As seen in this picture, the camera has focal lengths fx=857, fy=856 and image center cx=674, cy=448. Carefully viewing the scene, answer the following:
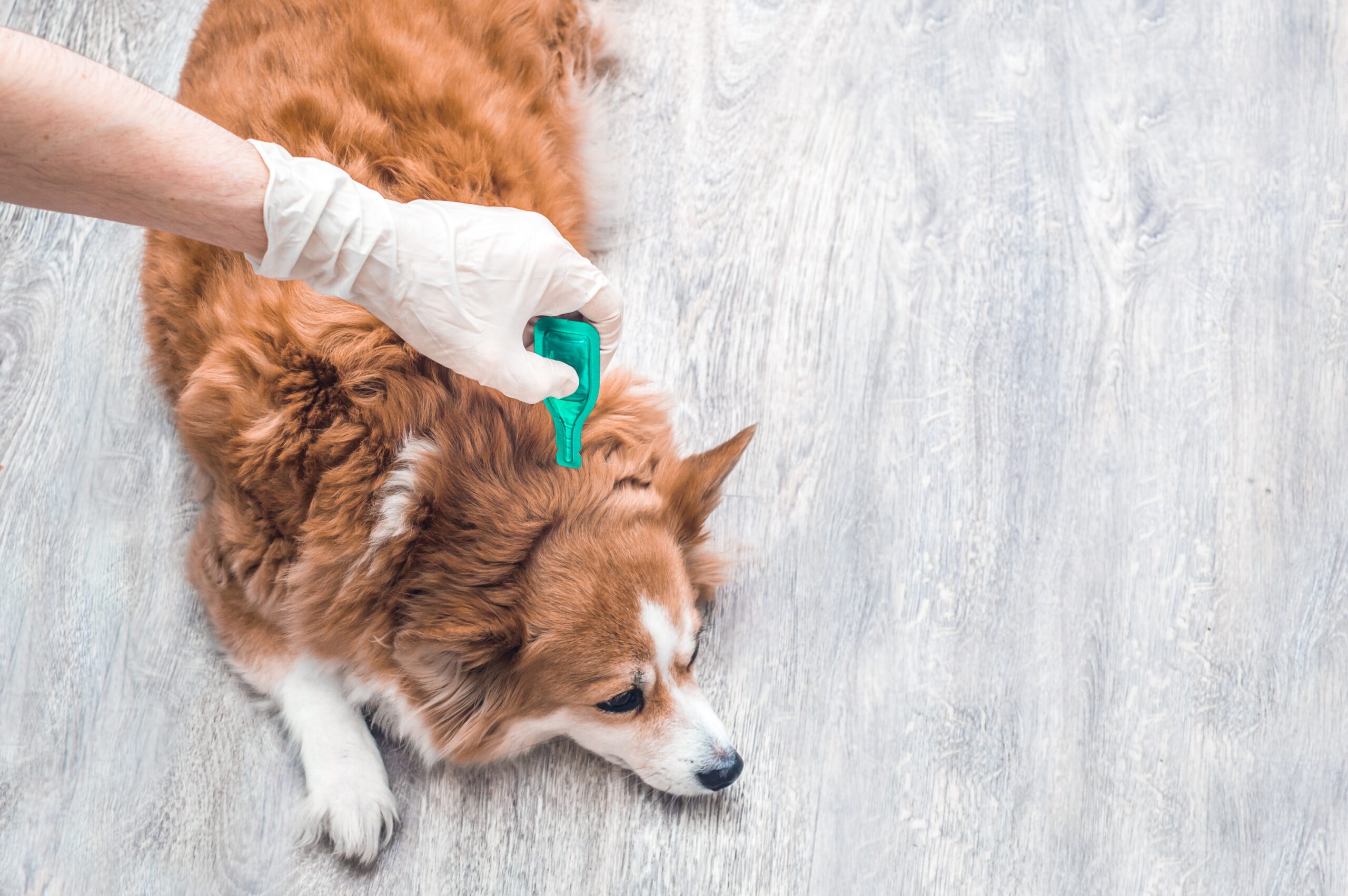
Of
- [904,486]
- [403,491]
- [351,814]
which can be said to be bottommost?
[351,814]

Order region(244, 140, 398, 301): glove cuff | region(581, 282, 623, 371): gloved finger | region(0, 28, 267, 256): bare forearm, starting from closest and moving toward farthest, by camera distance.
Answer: region(0, 28, 267, 256): bare forearm, region(244, 140, 398, 301): glove cuff, region(581, 282, 623, 371): gloved finger

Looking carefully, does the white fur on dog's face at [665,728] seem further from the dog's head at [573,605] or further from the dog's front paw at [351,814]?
the dog's front paw at [351,814]

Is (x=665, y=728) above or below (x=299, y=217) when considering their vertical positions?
below

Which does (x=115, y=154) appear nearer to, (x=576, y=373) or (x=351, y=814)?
(x=576, y=373)

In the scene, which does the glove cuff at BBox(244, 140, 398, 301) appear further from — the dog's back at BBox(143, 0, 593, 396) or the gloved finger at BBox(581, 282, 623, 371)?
the gloved finger at BBox(581, 282, 623, 371)

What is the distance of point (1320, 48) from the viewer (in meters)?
2.41

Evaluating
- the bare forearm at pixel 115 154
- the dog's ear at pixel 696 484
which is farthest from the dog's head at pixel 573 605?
the bare forearm at pixel 115 154

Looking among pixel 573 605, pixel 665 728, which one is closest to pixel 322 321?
pixel 573 605

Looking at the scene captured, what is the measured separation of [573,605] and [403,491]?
1.17 feet

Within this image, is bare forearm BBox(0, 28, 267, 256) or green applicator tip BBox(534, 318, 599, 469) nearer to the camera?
bare forearm BBox(0, 28, 267, 256)

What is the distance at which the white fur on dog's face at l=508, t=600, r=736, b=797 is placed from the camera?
1647 millimetres

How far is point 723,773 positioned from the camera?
1756 mm

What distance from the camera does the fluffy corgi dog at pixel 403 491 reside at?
1.50 meters

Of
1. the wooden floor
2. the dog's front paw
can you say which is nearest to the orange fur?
the dog's front paw
